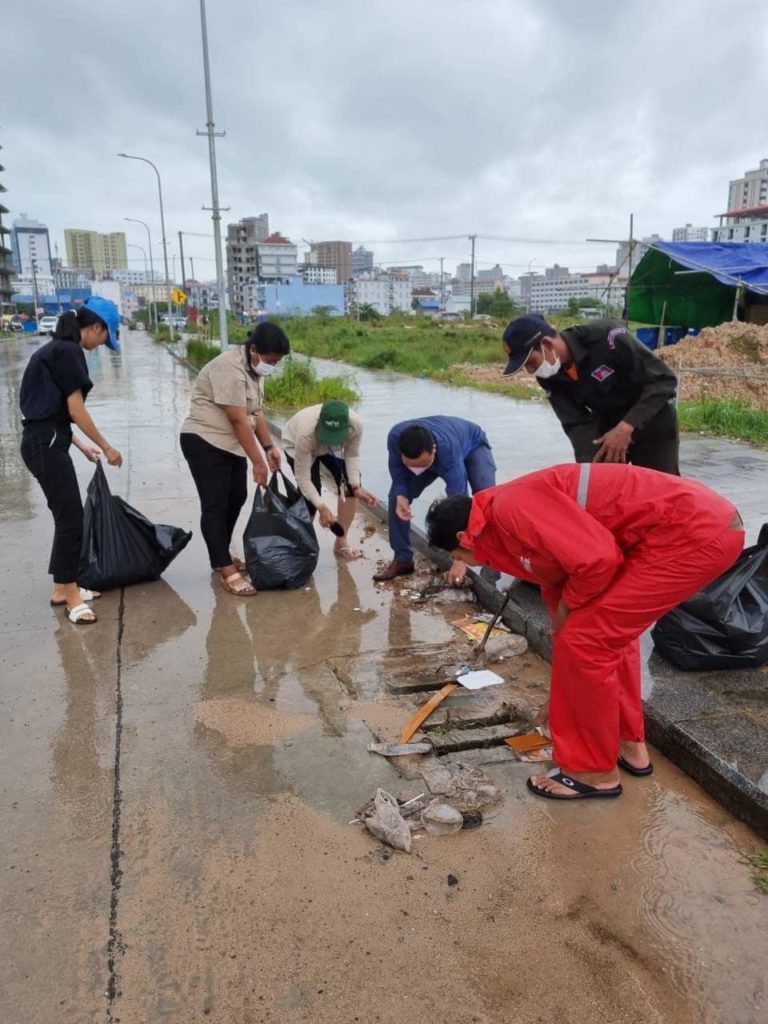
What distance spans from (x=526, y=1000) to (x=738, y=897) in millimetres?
740


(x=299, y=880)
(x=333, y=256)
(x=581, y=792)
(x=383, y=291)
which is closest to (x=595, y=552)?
(x=581, y=792)

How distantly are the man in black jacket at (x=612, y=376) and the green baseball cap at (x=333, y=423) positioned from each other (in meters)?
1.28

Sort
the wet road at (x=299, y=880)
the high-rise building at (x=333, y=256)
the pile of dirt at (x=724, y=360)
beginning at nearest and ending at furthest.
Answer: the wet road at (x=299, y=880) → the pile of dirt at (x=724, y=360) → the high-rise building at (x=333, y=256)

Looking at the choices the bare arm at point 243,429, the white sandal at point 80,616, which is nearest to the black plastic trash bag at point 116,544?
the white sandal at point 80,616

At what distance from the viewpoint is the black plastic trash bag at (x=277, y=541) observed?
4.48 meters

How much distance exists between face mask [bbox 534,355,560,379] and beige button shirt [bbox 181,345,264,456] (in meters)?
1.65

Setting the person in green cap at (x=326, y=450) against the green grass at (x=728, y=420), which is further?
the green grass at (x=728, y=420)

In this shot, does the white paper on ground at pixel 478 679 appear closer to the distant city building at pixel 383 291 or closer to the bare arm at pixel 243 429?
the bare arm at pixel 243 429

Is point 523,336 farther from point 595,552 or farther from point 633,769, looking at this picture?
point 633,769

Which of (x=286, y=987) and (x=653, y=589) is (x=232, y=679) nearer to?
(x=286, y=987)

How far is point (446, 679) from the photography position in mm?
3449

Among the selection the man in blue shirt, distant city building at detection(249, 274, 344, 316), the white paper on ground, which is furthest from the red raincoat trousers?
distant city building at detection(249, 274, 344, 316)

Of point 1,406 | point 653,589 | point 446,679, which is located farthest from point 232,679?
point 1,406

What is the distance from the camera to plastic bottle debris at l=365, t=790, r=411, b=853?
2355 millimetres
